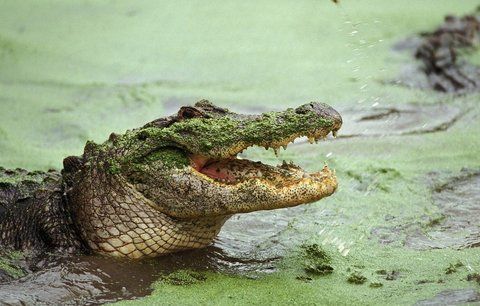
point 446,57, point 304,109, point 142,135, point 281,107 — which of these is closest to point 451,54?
point 446,57

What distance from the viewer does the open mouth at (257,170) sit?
4.68 metres

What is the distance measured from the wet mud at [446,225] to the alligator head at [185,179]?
1.05 meters

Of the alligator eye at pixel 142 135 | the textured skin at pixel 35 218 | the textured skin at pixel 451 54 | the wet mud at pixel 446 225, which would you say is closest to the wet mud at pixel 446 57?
the textured skin at pixel 451 54

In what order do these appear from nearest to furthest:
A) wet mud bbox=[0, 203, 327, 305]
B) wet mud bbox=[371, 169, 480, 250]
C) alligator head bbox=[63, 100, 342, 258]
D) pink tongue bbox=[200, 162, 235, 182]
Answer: wet mud bbox=[0, 203, 327, 305]
alligator head bbox=[63, 100, 342, 258]
pink tongue bbox=[200, 162, 235, 182]
wet mud bbox=[371, 169, 480, 250]

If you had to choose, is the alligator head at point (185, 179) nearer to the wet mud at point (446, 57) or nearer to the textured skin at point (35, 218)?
the textured skin at point (35, 218)

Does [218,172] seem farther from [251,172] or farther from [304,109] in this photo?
[304,109]

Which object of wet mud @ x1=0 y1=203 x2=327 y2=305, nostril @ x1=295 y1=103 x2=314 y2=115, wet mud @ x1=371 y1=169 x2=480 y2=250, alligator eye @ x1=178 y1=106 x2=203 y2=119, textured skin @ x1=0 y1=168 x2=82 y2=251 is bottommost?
wet mud @ x1=371 y1=169 x2=480 y2=250

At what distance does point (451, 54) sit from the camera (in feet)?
32.6

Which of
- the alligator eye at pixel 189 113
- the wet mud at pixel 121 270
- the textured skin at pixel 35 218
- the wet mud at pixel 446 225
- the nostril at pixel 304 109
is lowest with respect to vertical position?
the wet mud at pixel 446 225

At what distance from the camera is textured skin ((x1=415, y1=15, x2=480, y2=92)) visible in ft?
30.6

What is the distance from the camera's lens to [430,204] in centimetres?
614

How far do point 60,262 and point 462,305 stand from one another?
2.11 m

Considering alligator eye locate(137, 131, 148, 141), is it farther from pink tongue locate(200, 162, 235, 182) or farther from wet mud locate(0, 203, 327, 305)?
wet mud locate(0, 203, 327, 305)

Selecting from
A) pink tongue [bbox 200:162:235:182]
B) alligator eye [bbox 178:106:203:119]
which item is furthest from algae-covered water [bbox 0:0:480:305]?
alligator eye [bbox 178:106:203:119]
